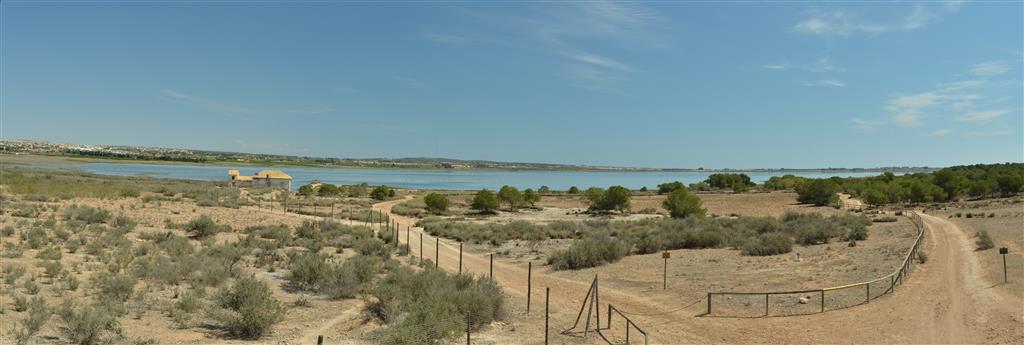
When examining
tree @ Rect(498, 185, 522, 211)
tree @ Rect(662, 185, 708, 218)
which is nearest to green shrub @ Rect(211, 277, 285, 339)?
tree @ Rect(662, 185, 708, 218)

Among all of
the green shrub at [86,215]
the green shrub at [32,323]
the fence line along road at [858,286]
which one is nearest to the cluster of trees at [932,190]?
the fence line along road at [858,286]

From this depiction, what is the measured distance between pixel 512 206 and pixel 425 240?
2634cm

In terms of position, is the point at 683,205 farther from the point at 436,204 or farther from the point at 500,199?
the point at 436,204

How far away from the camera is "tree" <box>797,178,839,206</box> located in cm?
6129

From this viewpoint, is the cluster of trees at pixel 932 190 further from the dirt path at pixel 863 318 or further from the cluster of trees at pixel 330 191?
the cluster of trees at pixel 330 191

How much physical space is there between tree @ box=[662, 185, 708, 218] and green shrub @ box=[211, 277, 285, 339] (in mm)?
38096

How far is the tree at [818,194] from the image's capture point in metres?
61.3

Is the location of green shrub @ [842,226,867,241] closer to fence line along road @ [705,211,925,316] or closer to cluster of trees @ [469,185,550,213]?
fence line along road @ [705,211,925,316]

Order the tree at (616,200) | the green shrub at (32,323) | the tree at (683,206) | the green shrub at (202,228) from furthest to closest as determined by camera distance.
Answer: the tree at (616,200)
the tree at (683,206)
the green shrub at (202,228)
the green shrub at (32,323)

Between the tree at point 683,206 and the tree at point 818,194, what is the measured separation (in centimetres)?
2204

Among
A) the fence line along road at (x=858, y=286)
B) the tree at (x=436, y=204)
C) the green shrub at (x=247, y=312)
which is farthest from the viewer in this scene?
the tree at (x=436, y=204)

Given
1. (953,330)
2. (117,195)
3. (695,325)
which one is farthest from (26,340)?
(117,195)

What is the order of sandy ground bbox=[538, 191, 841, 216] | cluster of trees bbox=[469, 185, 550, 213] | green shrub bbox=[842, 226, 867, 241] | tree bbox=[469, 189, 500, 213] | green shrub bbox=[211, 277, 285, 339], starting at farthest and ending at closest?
sandy ground bbox=[538, 191, 841, 216] → cluster of trees bbox=[469, 185, 550, 213] → tree bbox=[469, 189, 500, 213] → green shrub bbox=[842, 226, 867, 241] → green shrub bbox=[211, 277, 285, 339]

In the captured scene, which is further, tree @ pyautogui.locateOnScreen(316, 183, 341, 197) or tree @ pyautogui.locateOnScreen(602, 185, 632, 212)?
tree @ pyautogui.locateOnScreen(316, 183, 341, 197)
